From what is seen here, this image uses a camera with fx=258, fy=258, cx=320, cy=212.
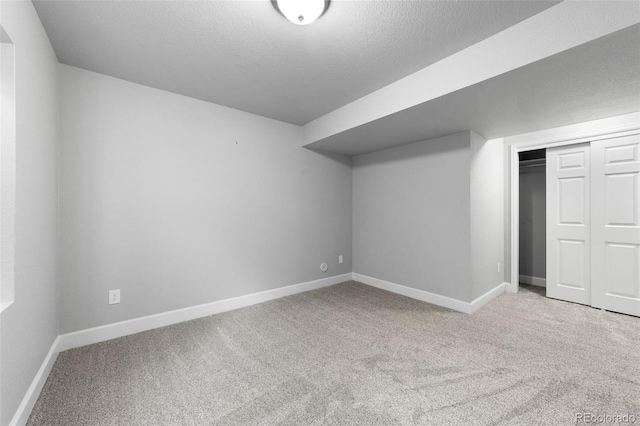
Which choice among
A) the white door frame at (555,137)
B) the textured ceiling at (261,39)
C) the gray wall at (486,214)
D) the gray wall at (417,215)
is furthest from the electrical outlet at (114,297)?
the white door frame at (555,137)

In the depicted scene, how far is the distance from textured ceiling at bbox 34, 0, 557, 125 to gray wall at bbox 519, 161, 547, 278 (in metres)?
3.17

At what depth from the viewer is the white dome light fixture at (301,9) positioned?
1451 mm

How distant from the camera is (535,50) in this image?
1.53m

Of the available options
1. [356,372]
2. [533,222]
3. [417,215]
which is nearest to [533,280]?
[533,222]

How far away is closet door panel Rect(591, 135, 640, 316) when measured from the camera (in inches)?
104

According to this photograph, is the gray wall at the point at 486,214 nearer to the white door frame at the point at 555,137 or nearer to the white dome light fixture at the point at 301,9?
the white door frame at the point at 555,137

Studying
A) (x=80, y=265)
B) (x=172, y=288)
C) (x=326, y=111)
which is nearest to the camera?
(x=80, y=265)

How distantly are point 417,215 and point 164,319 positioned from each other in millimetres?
3043

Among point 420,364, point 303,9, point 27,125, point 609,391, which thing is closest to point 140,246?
point 27,125

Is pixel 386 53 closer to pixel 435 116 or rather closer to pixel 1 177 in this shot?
pixel 435 116

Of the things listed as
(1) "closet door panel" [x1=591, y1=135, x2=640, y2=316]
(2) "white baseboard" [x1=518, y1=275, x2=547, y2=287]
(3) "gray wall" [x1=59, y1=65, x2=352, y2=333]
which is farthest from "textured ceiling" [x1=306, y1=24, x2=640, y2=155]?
(2) "white baseboard" [x1=518, y1=275, x2=547, y2=287]

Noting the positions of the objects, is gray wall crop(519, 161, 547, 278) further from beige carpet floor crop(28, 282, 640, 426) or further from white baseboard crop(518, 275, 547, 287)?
beige carpet floor crop(28, 282, 640, 426)

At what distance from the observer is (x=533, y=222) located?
13.0 ft

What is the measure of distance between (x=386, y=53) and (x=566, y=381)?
8.34 ft
